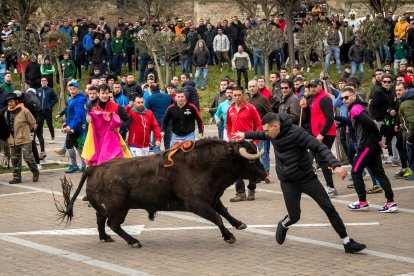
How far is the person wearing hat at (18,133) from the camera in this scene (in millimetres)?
18859

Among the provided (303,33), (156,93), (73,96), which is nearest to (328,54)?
(303,33)

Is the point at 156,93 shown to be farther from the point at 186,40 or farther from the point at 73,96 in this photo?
→ the point at 186,40

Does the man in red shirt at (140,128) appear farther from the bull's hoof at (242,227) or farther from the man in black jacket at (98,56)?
the man in black jacket at (98,56)

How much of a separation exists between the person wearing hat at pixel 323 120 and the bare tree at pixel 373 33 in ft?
49.0

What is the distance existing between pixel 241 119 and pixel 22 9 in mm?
24308

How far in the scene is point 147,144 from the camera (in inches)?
681

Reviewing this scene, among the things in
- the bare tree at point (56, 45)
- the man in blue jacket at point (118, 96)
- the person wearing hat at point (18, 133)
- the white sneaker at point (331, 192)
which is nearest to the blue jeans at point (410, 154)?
the white sneaker at point (331, 192)

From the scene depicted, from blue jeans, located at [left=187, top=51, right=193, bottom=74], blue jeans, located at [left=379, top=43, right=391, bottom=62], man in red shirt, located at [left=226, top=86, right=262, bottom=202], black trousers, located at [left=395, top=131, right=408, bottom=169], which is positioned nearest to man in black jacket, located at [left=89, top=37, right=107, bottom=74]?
blue jeans, located at [left=187, top=51, right=193, bottom=74]

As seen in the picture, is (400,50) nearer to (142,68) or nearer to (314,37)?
(314,37)

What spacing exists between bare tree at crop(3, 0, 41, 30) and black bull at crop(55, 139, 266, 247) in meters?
26.4

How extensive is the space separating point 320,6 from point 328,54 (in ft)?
34.8

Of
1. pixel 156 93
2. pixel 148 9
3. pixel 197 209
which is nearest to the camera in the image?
pixel 197 209

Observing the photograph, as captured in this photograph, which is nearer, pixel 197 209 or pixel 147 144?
pixel 197 209

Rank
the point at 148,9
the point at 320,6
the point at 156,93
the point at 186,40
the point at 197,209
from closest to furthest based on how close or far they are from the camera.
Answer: the point at 197,209 < the point at 156,93 < the point at 186,40 < the point at 148,9 < the point at 320,6
